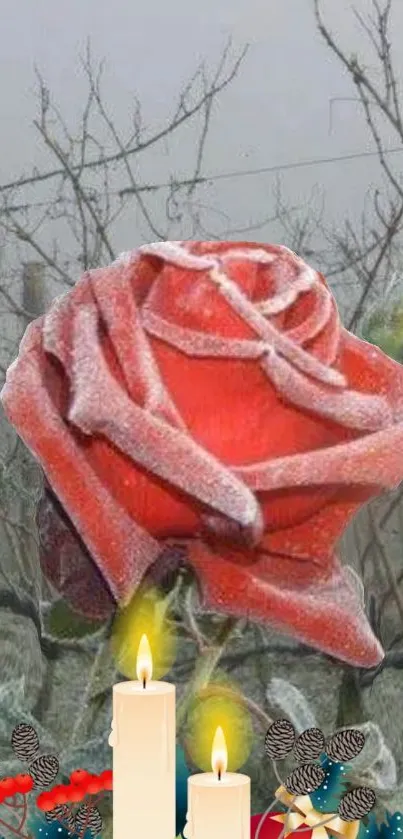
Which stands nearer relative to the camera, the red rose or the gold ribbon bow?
the red rose

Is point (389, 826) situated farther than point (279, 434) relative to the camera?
Yes

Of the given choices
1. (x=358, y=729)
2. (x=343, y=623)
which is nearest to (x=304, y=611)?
(x=343, y=623)

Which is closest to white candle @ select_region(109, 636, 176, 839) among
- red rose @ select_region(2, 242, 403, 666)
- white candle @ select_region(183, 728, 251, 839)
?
white candle @ select_region(183, 728, 251, 839)

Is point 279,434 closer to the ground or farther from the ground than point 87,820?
farther from the ground

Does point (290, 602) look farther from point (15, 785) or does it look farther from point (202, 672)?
point (15, 785)

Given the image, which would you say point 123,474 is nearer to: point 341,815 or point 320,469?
point 320,469

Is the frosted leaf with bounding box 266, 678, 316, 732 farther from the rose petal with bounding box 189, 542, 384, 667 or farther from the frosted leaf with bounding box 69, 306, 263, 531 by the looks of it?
the frosted leaf with bounding box 69, 306, 263, 531
